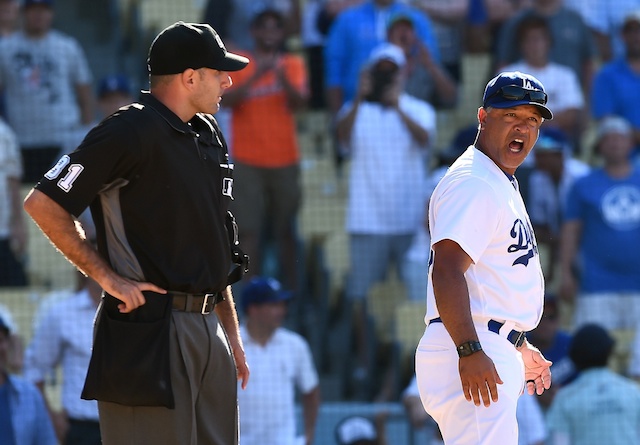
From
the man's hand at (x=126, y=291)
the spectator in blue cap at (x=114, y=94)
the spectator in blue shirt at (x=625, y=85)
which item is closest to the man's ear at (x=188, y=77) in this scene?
the man's hand at (x=126, y=291)

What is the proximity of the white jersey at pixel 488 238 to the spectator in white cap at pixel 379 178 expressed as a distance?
450 centimetres

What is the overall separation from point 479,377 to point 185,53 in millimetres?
1281

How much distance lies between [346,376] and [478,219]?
15.7 ft

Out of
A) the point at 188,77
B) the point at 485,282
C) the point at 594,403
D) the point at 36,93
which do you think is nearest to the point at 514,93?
the point at 485,282

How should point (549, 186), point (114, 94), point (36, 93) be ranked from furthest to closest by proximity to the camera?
point (36, 93) < point (114, 94) < point (549, 186)

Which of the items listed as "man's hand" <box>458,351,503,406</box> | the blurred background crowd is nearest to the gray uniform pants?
"man's hand" <box>458,351,503,406</box>

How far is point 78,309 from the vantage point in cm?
671

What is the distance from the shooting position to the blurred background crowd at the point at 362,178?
775cm

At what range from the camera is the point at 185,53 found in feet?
12.3

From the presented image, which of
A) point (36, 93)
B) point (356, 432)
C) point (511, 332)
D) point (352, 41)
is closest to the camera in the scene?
point (511, 332)

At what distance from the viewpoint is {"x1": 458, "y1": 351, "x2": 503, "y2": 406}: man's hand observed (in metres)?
3.48

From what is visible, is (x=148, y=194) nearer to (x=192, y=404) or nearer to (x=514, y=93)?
(x=192, y=404)

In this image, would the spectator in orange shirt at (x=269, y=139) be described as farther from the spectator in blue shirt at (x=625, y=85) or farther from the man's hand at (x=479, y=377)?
the man's hand at (x=479, y=377)

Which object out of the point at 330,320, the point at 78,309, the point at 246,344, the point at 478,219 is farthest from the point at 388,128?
the point at 478,219
